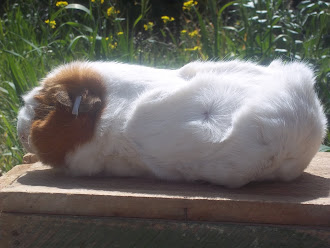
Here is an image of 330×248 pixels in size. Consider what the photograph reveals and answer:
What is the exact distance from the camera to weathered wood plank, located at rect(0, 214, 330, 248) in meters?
1.60

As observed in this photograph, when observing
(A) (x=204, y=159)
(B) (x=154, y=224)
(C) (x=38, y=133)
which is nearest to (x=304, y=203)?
(A) (x=204, y=159)

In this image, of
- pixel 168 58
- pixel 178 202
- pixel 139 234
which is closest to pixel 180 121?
pixel 178 202

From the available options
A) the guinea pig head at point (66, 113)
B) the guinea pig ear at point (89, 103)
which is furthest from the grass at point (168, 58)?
the guinea pig ear at point (89, 103)

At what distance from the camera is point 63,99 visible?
185 cm

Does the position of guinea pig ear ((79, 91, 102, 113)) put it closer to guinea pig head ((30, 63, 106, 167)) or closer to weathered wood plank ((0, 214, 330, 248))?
guinea pig head ((30, 63, 106, 167))

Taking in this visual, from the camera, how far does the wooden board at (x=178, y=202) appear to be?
5.27 ft

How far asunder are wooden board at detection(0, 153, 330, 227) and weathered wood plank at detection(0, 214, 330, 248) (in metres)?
0.02

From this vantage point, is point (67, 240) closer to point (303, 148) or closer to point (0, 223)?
point (0, 223)

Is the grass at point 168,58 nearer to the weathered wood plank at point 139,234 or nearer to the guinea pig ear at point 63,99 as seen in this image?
the guinea pig ear at point 63,99

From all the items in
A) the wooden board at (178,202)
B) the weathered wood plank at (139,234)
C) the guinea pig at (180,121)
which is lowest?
the weathered wood plank at (139,234)

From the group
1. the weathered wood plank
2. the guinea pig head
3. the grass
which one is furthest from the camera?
the grass

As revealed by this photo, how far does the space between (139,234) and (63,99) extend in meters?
0.56

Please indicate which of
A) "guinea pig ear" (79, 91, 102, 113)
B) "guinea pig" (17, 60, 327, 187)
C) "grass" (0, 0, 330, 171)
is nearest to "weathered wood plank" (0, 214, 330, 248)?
"guinea pig" (17, 60, 327, 187)

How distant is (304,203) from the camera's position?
160 centimetres
